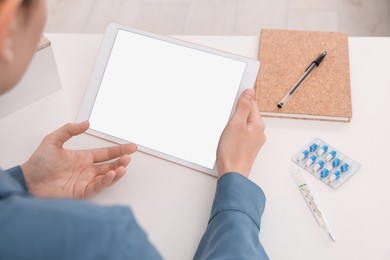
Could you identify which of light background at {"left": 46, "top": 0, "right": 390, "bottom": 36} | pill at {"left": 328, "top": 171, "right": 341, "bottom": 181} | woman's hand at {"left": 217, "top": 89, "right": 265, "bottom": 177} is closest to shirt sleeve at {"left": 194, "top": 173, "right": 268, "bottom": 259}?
woman's hand at {"left": 217, "top": 89, "right": 265, "bottom": 177}

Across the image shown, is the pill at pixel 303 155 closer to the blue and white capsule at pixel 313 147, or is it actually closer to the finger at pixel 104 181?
the blue and white capsule at pixel 313 147

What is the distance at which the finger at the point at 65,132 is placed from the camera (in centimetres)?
104

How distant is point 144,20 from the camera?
2346 millimetres

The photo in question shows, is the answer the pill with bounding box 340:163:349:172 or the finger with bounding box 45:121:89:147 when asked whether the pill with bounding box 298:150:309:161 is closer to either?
the pill with bounding box 340:163:349:172

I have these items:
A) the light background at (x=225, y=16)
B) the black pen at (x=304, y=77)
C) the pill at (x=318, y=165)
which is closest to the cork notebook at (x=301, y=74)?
the black pen at (x=304, y=77)

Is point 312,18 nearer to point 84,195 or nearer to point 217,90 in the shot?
point 217,90

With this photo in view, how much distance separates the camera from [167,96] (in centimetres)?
110

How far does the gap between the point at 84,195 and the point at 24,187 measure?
0.11 meters

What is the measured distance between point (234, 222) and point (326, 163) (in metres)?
0.23

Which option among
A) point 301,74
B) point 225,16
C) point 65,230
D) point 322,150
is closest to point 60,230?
point 65,230

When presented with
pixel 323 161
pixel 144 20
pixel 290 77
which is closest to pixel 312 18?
pixel 144 20

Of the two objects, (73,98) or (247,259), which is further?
(73,98)

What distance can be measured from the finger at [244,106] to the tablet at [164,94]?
0.06 feet

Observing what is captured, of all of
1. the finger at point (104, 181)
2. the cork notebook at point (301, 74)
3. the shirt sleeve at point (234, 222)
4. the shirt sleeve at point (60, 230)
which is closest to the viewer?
the shirt sleeve at point (60, 230)
